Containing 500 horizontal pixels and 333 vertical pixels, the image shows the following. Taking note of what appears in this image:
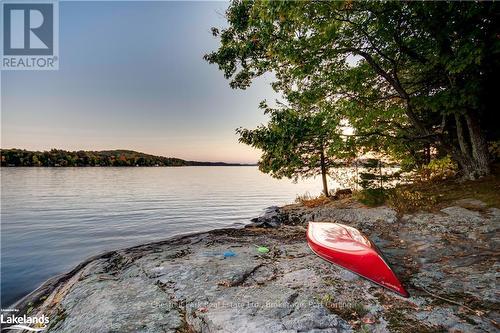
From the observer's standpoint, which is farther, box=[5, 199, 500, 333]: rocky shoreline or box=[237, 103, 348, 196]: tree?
box=[237, 103, 348, 196]: tree

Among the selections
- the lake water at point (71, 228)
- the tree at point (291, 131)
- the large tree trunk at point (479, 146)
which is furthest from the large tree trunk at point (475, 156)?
the lake water at point (71, 228)

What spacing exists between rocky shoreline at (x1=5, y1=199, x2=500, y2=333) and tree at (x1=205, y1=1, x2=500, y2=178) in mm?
4998

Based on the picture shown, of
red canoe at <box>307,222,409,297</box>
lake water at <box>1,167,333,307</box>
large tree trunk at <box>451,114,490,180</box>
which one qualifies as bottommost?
lake water at <box>1,167,333,307</box>

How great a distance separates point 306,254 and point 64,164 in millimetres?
183883

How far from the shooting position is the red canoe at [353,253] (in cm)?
548

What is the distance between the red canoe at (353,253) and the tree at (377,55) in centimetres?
550

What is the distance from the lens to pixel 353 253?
6.29 metres

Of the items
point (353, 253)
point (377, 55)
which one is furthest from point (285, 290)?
point (377, 55)

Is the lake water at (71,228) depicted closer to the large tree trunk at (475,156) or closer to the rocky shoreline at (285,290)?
the rocky shoreline at (285,290)

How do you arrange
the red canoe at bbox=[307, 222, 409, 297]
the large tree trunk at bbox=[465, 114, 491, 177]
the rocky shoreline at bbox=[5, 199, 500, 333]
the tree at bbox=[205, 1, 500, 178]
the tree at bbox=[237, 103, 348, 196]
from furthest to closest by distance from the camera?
1. the large tree trunk at bbox=[465, 114, 491, 177]
2. the tree at bbox=[237, 103, 348, 196]
3. the tree at bbox=[205, 1, 500, 178]
4. the red canoe at bbox=[307, 222, 409, 297]
5. the rocky shoreline at bbox=[5, 199, 500, 333]

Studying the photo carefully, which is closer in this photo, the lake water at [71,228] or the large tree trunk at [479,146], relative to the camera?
the lake water at [71,228]

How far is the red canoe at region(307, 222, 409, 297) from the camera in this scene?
548 cm

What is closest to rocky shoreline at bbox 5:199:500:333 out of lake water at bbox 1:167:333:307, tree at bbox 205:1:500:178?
lake water at bbox 1:167:333:307

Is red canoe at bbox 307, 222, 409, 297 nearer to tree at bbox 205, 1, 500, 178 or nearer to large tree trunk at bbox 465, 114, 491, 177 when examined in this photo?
tree at bbox 205, 1, 500, 178
